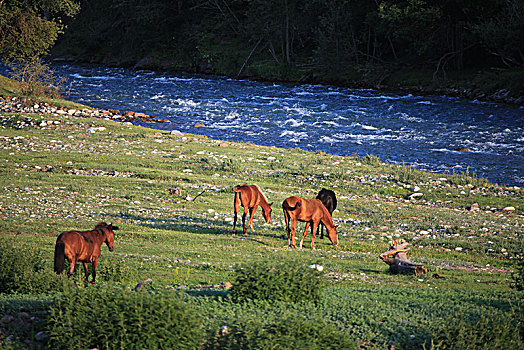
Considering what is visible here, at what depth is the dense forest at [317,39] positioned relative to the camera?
51.2m

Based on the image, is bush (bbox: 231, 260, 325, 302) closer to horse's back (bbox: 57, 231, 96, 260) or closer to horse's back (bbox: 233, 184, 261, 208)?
horse's back (bbox: 57, 231, 96, 260)

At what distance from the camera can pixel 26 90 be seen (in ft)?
123

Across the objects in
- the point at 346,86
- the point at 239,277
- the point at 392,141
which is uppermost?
the point at 346,86

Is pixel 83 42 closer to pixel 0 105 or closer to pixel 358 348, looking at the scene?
pixel 0 105

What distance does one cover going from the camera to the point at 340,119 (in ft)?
132

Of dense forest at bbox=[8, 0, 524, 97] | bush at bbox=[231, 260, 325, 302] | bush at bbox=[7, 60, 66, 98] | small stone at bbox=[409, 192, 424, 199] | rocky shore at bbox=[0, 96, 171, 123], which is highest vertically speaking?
dense forest at bbox=[8, 0, 524, 97]

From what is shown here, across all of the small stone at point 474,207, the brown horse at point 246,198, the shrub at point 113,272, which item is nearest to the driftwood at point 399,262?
the brown horse at point 246,198

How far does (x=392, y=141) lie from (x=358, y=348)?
2793 cm

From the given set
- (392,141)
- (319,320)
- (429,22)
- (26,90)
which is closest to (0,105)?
(26,90)

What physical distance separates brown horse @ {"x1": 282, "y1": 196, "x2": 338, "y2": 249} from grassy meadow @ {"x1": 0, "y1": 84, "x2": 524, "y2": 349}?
42cm

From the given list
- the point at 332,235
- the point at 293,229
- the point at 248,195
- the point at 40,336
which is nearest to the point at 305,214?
the point at 293,229

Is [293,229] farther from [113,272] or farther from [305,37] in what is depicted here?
[305,37]

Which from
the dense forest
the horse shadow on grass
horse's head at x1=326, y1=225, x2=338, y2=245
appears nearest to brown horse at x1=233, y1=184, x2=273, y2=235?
the horse shadow on grass

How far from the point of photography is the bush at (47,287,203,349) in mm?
→ 6582
